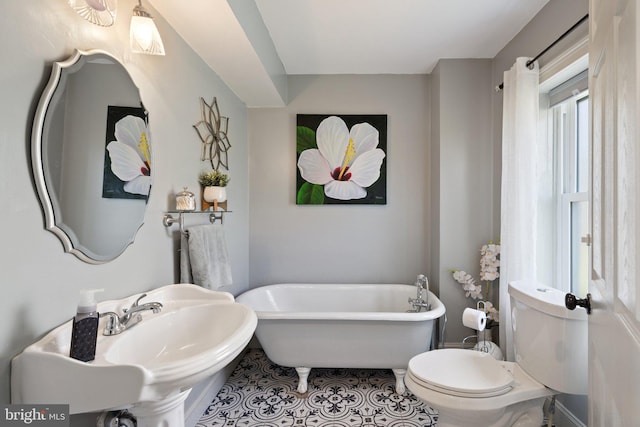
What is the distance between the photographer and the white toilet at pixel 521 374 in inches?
56.2

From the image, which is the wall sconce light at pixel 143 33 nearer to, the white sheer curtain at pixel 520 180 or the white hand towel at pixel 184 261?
the white hand towel at pixel 184 261

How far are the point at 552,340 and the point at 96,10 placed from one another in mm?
2115

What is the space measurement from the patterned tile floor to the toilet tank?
2.45 feet

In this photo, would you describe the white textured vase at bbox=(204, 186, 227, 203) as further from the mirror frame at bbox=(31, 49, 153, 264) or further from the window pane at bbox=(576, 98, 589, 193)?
the window pane at bbox=(576, 98, 589, 193)

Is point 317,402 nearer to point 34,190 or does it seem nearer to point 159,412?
point 159,412

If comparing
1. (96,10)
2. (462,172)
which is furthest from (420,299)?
(96,10)

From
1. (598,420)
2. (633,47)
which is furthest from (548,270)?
(633,47)

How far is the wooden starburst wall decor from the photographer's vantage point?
2137 mm

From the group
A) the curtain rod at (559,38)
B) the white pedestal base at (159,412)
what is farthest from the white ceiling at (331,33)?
the white pedestal base at (159,412)

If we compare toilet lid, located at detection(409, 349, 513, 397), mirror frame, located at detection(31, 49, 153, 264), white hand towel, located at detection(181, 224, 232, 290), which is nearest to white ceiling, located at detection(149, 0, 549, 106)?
mirror frame, located at detection(31, 49, 153, 264)

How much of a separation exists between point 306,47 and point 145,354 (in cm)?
226

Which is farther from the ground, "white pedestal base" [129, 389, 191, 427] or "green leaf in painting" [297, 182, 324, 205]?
"green leaf in painting" [297, 182, 324, 205]

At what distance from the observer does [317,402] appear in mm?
2168

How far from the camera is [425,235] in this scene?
2.99 m
